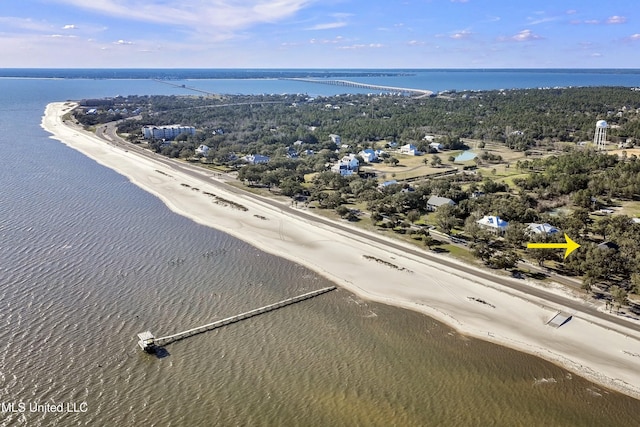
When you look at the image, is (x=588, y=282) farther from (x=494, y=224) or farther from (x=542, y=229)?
(x=494, y=224)

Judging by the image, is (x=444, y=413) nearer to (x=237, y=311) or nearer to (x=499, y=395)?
(x=499, y=395)

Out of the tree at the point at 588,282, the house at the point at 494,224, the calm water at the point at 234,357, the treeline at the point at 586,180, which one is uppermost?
the treeline at the point at 586,180

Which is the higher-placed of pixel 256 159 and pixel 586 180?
pixel 256 159

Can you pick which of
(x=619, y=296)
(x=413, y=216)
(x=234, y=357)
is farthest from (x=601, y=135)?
(x=234, y=357)

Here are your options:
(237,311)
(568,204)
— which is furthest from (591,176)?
(237,311)

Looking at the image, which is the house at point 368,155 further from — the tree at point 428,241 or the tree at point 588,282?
the tree at point 588,282

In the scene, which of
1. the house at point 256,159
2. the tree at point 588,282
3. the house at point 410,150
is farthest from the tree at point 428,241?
the house at point 410,150
